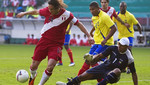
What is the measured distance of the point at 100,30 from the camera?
31.0 ft

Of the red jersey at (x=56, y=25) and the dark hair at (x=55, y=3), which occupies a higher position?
the dark hair at (x=55, y=3)

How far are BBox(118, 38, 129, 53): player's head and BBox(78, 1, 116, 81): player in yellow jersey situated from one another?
1052 mm

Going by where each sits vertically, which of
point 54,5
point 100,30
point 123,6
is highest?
point 54,5

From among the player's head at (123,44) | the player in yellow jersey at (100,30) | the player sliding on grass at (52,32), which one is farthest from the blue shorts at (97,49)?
the player's head at (123,44)

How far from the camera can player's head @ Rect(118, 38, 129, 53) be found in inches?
300

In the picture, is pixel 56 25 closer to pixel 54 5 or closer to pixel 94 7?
pixel 54 5

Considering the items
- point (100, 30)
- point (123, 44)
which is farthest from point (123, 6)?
point (123, 44)

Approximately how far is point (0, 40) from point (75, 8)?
374 inches

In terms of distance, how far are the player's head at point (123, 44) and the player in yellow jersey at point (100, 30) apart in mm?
1052

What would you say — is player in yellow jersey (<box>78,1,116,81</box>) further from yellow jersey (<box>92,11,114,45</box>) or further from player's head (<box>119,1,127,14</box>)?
player's head (<box>119,1,127,14</box>)

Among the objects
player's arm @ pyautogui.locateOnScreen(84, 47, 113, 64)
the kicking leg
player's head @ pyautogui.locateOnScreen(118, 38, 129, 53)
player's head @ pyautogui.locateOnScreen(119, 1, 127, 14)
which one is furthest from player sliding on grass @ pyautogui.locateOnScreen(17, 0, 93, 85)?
player's head @ pyautogui.locateOnScreen(119, 1, 127, 14)

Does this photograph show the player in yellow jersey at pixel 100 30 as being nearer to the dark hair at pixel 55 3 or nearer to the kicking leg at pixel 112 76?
the dark hair at pixel 55 3

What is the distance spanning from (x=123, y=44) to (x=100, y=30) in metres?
1.88

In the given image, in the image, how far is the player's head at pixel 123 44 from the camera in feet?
25.0
